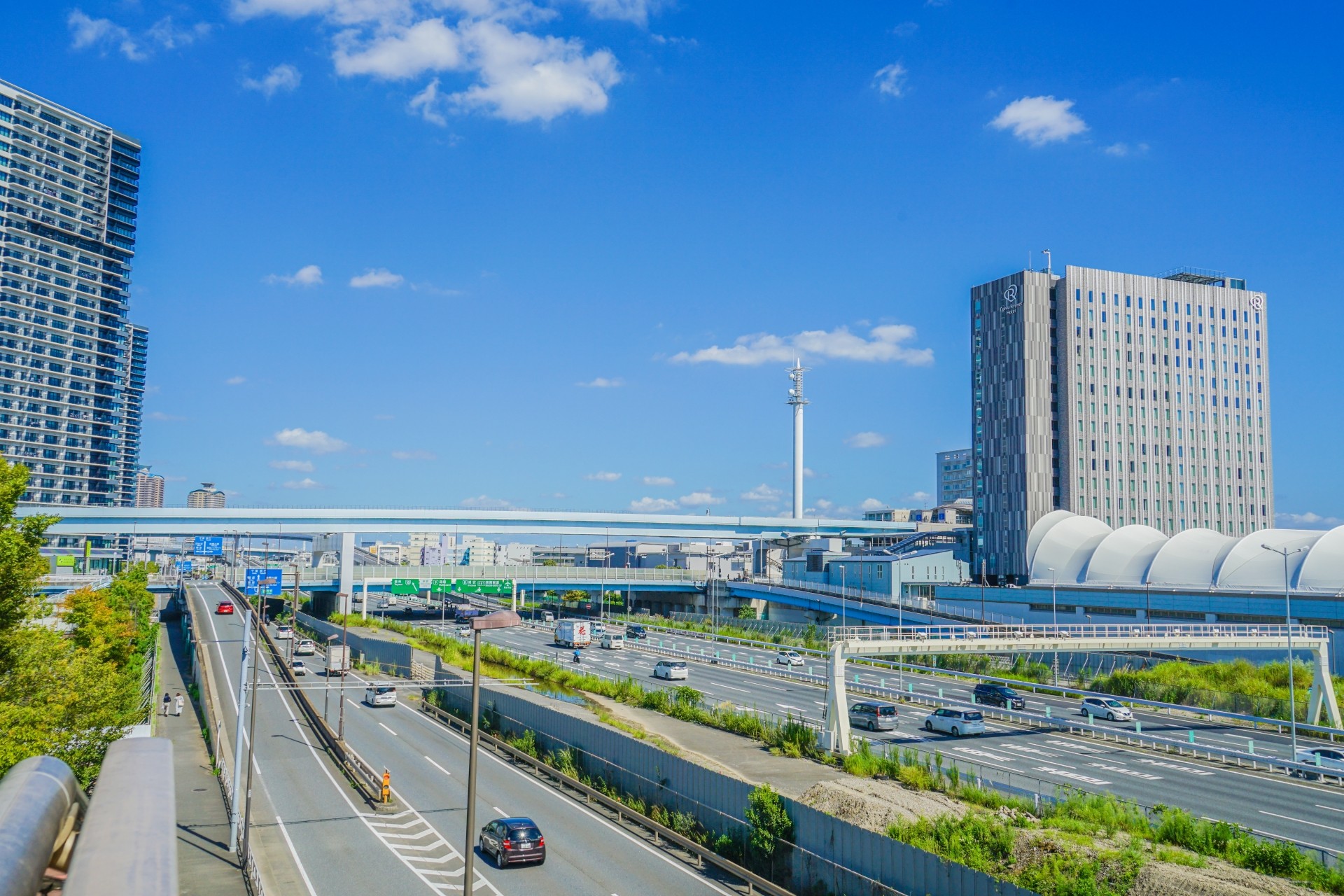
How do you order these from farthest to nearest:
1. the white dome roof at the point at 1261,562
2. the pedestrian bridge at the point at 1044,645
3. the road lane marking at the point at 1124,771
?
the white dome roof at the point at 1261,562, the pedestrian bridge at the point at 1044,645, the road lane marking at the point at 1124,771

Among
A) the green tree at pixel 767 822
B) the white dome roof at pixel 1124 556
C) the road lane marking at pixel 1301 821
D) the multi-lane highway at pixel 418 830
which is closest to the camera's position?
the green tree at pixel 767 822

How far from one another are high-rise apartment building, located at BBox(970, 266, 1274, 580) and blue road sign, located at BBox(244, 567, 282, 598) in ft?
292

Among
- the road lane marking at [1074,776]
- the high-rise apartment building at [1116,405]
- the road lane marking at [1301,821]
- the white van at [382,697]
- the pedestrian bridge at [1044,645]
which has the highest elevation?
the high-rise apartment building at [1116,405]

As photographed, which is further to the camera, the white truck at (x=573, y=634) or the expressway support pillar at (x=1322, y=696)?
the white truck at (x=573, y=634)

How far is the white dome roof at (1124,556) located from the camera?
102000 mm

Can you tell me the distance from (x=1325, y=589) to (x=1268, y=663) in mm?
21554

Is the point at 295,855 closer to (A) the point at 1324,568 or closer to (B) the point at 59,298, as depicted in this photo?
(A) the point at 1324,568

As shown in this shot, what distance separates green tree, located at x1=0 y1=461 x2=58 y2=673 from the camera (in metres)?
26.2

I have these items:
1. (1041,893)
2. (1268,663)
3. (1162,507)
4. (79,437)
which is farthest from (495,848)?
(79,437)

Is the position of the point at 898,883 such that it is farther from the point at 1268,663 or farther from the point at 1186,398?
the point at 1186,398

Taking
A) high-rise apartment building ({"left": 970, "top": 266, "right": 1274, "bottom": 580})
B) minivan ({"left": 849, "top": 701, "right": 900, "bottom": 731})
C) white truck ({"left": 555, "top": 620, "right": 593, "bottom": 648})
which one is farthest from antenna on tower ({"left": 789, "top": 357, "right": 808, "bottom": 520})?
minivan ({"left": 849, "top": 701, "right": 900, "bottom": 731})

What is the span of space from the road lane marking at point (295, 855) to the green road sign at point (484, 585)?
7723 cm

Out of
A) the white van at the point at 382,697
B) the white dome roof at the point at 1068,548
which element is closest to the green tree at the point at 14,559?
the white van at the point at 382,697

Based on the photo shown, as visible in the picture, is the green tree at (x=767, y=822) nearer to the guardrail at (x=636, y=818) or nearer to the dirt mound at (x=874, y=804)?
the guardrail at (x=636, y=818)
